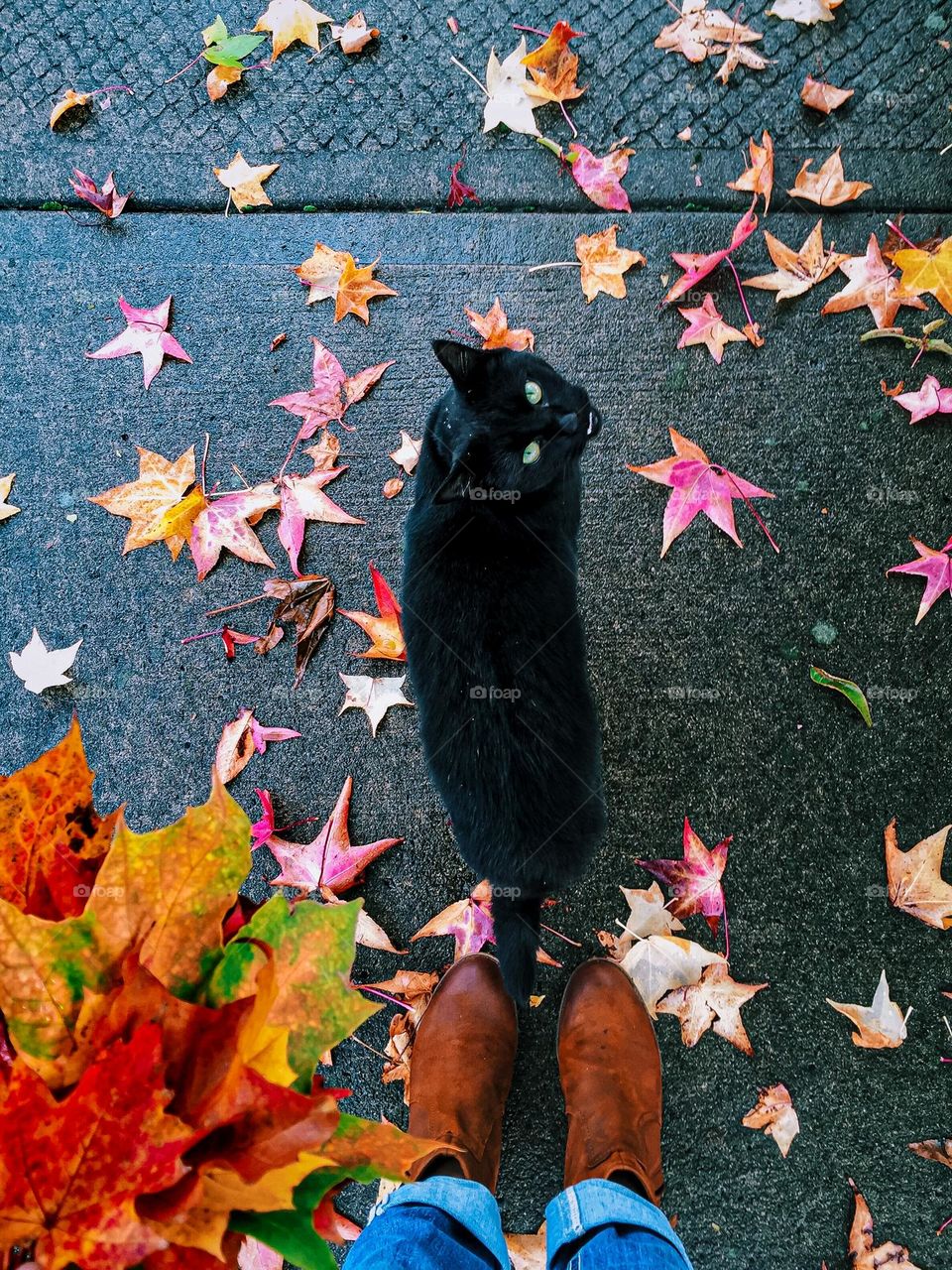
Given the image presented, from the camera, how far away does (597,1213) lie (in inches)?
54.0

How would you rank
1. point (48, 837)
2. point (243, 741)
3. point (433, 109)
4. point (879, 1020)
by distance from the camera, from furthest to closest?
1. point (433, 109)
2. point (243, 741)
3. point (879, 1020)
4. point (48, 837)

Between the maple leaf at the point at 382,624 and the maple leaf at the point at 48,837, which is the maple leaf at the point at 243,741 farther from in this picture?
the maple leaf at the point at 48,837

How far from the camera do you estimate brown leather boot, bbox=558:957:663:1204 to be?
1581mm

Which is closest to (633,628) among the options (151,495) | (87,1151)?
(151,495)

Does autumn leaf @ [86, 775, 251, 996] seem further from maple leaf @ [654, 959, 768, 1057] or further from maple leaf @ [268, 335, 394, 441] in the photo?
maple leaf @ [268, 335, 394, 441]

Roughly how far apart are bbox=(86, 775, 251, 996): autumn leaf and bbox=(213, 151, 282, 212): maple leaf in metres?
2.00

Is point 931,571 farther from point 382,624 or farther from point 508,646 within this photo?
point 382,624

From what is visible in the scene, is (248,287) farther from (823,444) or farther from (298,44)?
(823,444)

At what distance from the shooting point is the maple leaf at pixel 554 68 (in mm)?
1971

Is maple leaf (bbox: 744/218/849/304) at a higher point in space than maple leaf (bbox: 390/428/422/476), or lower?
higher

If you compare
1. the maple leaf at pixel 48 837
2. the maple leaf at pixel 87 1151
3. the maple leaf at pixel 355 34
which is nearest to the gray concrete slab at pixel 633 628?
the maple leaf at pixel 355 34

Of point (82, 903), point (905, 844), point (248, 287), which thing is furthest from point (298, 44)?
point (905, 844)

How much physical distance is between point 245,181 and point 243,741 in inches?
60.2

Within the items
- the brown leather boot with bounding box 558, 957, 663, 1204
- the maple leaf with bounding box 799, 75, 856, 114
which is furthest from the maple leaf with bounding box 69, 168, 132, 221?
the brown leather boot with bounding box 558, 957, 663, 1204
